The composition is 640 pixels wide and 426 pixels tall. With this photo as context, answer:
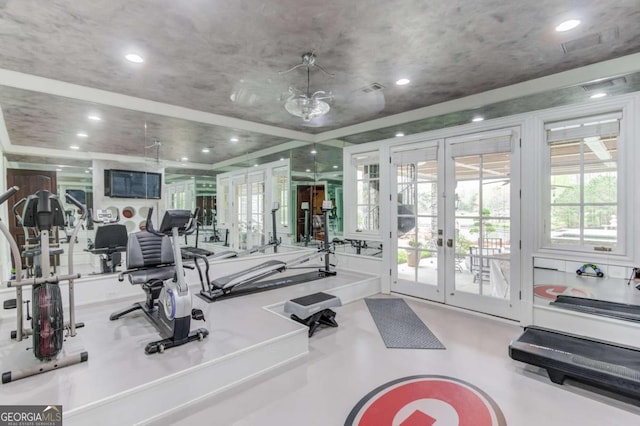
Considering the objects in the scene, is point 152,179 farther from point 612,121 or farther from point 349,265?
point 612,121

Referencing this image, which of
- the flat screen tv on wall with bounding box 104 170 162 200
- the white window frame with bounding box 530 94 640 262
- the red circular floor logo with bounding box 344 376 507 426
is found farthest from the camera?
the flat screen tv on wall with bounding box 104 170 162 200

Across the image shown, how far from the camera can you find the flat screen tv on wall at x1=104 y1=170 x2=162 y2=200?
3951mm

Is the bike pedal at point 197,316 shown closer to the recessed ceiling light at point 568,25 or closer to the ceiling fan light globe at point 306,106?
the ceiling fan light globe at point 306,106

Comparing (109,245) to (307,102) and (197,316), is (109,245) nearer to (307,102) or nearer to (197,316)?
(197,316)

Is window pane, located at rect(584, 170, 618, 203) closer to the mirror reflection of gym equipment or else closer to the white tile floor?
the white tile floor

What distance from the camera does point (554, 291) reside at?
12.2 feet

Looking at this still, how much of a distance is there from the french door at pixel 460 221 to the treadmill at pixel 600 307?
48 centimetres

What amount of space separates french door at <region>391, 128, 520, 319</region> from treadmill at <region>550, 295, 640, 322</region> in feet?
1.59

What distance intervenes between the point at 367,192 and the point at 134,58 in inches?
159

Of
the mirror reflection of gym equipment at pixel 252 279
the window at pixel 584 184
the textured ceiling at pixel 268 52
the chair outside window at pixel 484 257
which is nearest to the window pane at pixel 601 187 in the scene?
the window at pixel 584 184

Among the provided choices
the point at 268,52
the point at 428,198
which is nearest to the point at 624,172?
the point at 428,198

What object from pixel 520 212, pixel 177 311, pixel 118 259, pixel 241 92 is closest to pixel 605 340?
pixel 520 212

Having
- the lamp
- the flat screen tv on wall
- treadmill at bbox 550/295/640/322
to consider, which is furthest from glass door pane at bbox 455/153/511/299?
the flat screen tv on wall

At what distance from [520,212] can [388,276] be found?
2.27 metres
